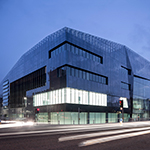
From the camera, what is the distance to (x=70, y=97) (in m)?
46.9

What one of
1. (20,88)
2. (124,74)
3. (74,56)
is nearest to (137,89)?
(124,74)

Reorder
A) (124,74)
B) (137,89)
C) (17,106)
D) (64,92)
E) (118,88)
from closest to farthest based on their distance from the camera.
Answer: (64,92) < (118,88) < (124,74) < (137,89) < (17,106)

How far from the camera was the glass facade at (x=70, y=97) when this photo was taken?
4675cm

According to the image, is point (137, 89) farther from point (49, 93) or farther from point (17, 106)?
point (17, 106)

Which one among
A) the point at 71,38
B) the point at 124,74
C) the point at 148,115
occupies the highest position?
the point at 71,38

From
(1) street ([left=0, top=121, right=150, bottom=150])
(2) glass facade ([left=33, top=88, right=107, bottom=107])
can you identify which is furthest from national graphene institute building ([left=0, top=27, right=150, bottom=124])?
(1) street ([left=0, top=121, right=150, bottom=150])

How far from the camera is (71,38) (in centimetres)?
4912

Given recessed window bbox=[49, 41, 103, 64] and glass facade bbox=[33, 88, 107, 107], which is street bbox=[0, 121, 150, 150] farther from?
recessed window bbox=[49, 41, 103, 64]

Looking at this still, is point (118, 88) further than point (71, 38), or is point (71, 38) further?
point (118, 88)

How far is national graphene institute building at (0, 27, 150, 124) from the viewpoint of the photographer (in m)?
47.8

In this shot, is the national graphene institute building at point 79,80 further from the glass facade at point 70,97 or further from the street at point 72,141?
the street at point 72,141

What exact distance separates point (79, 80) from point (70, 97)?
5120 millimetres

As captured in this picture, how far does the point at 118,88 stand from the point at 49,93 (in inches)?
910

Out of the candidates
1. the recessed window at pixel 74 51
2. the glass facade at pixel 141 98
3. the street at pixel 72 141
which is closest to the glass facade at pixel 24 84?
the recessed window at pixel 74 51
